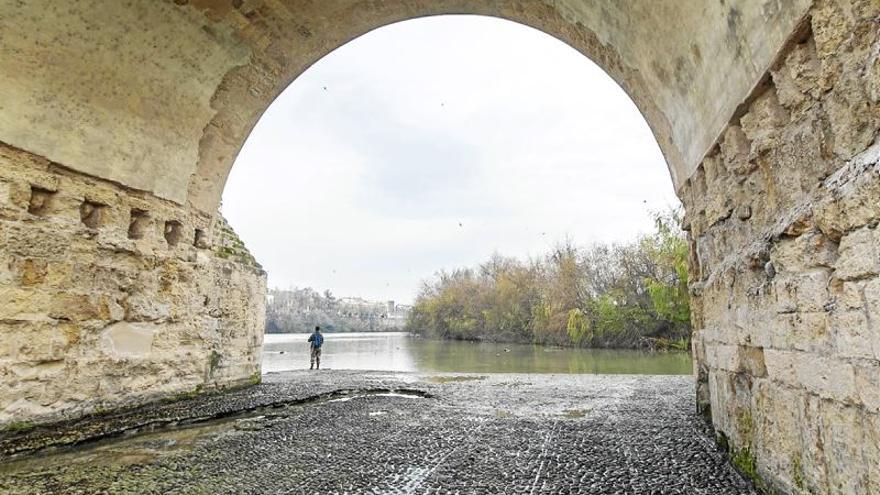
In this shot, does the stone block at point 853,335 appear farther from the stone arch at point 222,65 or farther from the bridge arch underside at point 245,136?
the stone arch at point 222,65

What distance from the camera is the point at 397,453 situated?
3.51 m

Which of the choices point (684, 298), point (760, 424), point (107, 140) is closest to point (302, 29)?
point (107, 140)

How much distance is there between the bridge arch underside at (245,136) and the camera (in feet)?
6.12

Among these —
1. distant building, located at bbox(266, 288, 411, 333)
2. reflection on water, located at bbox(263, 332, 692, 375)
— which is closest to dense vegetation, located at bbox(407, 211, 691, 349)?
reflection on water, located at bbox(263, 332, 692, 375)

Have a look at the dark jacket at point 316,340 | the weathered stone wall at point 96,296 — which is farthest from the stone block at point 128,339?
the dark jacket at point 316,340

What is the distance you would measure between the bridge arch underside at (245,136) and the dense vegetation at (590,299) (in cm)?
1410

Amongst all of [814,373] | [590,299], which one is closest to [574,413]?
[814,373]

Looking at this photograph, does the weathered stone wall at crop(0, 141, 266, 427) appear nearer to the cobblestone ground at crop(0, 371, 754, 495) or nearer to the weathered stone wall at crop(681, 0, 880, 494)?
the cobblestone ground at crop(0, 371, 754, 495)

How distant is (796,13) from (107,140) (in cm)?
545

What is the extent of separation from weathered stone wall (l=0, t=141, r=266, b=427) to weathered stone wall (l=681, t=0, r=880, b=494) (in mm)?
5422

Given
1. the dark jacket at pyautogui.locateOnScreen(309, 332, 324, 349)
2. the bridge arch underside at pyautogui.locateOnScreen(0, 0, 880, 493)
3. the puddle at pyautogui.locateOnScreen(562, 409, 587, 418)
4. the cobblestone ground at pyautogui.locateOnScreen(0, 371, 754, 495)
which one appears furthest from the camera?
the dark jacket at pyautogui.locateOnScreen(309, 332, 324, 349)

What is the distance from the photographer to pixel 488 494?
2645mm

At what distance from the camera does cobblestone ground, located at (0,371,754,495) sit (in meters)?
2.81

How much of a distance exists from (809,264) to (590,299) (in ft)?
96.6
